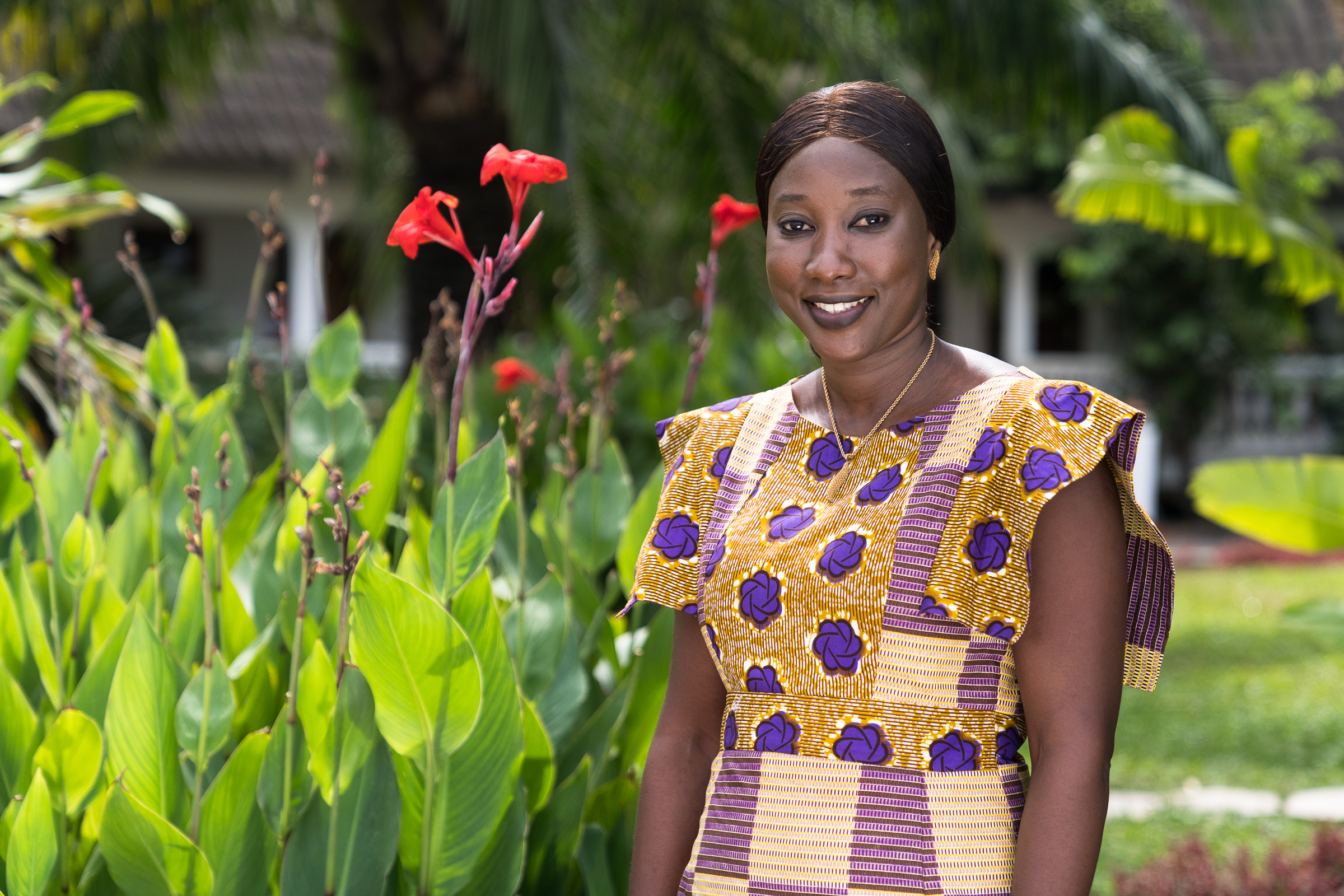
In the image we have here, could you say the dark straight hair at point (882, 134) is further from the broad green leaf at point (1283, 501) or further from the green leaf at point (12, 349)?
the green leaf at point (12, 349)

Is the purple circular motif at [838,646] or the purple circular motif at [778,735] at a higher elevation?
the purple circular motif at [838,646]

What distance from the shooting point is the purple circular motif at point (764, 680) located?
1534mm

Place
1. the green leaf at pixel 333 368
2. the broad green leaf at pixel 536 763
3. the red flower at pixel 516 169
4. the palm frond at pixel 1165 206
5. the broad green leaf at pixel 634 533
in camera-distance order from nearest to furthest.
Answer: the red flower at pixel 516 169 < the broad green leaf at pixel 536 763 < the broad green leaf at pixel 634 533 < the green leaf at pixel 333 368 < the palm frond at pixel 1165 206

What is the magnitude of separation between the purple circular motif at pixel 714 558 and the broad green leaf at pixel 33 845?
824 mm

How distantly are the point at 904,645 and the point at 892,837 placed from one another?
0.65 feet

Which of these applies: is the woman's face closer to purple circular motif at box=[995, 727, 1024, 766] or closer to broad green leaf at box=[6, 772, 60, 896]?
purple circular motif at box=[995, 727, 1024, 766]

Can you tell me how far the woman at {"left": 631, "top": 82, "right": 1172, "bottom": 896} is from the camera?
4.65 ft

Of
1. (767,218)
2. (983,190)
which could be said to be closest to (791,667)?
(767,218)

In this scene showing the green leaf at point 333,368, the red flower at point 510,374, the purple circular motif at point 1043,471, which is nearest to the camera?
the purple circular motif at point 1043,471

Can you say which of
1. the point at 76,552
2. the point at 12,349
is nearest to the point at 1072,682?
the point at 76,552

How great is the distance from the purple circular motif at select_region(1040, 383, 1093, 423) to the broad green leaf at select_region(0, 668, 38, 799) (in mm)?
1418

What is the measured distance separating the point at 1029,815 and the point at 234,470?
5.81 feet

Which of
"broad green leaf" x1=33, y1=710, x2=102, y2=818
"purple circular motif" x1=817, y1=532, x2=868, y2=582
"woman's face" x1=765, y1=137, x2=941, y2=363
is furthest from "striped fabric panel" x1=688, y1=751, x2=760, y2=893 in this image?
"broad green leaf" x1=33, y1=710, x2=102, y2=818

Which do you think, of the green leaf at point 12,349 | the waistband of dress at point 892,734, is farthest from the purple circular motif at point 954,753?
the green leaf at point 12,349
